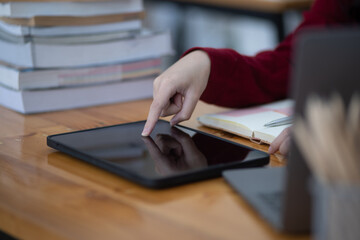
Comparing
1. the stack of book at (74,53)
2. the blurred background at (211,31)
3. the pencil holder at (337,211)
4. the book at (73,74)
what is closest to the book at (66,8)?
the stack of book at (74,53)

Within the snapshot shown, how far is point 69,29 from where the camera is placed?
124 cm

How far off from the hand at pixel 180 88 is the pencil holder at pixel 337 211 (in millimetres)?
497

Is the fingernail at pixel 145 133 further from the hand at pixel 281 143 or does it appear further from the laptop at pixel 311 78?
the laptop at pixel 311 78

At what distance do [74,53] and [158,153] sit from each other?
52 centimetres

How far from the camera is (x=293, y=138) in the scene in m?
0.50

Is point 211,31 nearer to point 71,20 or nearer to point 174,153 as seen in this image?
point 71,20

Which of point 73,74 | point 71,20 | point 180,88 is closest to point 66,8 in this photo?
point 71,20

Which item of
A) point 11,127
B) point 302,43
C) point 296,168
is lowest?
point 11,127

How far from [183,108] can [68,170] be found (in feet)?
0.84

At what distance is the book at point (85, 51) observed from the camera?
1.19 meters

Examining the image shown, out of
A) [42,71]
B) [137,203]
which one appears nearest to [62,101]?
[42,71]

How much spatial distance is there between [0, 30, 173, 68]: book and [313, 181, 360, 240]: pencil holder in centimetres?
88

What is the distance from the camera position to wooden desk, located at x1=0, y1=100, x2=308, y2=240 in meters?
0.58

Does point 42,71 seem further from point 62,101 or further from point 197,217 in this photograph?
point 197,217
